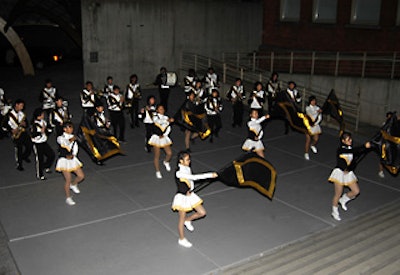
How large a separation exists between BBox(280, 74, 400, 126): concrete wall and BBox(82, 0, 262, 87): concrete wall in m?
7.57

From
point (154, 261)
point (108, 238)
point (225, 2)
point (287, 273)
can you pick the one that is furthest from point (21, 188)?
point (225, 2)

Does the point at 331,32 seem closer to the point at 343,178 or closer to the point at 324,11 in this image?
the point at 324,11

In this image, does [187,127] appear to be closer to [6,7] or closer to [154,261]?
[154,261]

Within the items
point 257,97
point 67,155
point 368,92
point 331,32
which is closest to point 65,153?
point 67,155

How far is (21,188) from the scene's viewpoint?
10.6 meters

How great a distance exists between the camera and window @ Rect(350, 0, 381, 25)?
1928cm

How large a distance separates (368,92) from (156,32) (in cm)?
1086

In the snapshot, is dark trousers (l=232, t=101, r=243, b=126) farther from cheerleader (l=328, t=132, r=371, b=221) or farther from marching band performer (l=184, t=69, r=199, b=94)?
cheerleader (l=328, t=132, r=371, b=221)

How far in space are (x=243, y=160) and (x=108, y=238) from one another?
9.66 ft

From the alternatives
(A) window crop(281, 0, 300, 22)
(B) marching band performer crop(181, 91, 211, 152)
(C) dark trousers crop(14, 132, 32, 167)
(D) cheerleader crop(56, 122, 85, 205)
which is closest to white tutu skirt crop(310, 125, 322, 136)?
(B) marching band performer crop(181, 91, 211, 152)

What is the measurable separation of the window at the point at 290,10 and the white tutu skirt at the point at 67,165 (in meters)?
15.7

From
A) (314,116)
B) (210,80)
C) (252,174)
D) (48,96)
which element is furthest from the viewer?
(210,80)

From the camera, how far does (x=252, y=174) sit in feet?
28.6

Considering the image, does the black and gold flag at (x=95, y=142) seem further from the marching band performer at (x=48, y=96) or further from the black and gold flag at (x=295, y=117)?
the black and gold flag at (x=295, y=117)
